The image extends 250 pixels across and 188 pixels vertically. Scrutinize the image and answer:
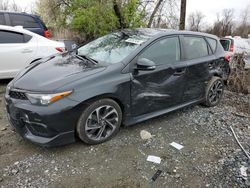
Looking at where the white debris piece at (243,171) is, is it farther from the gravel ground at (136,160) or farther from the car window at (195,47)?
the car window at (195,47)

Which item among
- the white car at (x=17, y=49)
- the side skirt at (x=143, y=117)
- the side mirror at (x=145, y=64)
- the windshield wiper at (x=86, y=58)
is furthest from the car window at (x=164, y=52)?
the white car at (x=17, y=49)

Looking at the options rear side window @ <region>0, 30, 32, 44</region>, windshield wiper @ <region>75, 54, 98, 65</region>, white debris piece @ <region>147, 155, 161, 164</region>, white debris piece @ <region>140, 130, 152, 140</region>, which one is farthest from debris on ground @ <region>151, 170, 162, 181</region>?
rear side window @ <region>0, 30, 32, 44</region>

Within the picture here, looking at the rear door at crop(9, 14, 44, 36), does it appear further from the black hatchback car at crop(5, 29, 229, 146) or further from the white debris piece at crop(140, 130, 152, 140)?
the white debris piece at crop(140, 130, 152, 140)

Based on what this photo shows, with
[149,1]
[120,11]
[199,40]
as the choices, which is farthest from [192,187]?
[149,1]

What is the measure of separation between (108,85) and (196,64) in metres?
1.85

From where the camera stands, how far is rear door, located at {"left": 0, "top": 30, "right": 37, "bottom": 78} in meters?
5.24

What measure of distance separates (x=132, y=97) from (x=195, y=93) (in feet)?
5.04

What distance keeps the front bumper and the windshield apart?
1.02 meters

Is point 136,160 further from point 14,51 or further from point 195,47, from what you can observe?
point 14,51

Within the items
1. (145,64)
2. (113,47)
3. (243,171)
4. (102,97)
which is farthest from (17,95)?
(243,171)

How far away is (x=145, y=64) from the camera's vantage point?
3244 millimetres

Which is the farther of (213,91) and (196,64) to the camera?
(213,91)

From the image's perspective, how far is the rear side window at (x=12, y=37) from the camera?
5305mm

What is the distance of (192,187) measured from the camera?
262cm
